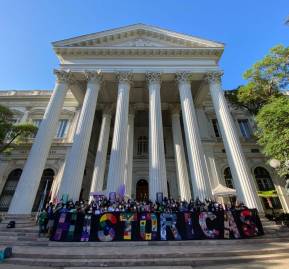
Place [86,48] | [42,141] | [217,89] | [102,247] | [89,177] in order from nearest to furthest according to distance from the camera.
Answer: [102,247] < [42,141] < [217,89] < [86,48] < [89,177]

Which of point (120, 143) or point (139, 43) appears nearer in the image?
point (120, 143)

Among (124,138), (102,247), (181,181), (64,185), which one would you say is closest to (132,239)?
(102,247)

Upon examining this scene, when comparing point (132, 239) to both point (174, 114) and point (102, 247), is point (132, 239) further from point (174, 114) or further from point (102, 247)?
point (174, 114)

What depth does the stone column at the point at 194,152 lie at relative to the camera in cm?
1290

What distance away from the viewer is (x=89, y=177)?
20906 mm

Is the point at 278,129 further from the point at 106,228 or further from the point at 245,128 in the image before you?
Answer: the point at 106,228

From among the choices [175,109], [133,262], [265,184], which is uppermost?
[175,109]

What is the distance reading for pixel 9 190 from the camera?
60.1 ft

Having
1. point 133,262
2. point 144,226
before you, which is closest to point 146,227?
point 144,226

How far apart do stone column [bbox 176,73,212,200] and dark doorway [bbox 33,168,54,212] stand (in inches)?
514

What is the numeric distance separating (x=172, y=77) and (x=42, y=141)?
1181 centimetres

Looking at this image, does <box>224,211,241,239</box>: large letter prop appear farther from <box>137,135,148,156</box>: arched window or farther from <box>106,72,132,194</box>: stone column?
<box>137,135,148,156</box>: arched window

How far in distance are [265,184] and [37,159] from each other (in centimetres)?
2029

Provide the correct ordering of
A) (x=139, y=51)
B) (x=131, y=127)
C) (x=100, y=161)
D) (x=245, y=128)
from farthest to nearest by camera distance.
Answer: (x=245, y=128)
(x=131, y=127)
(x=139, y=51)
(x=100, y=161)
